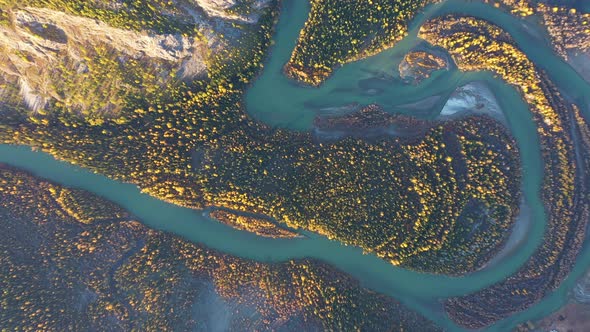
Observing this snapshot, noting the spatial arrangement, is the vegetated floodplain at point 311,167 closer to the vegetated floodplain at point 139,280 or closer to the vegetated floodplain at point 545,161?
the vegetated floodplain at point 545,161

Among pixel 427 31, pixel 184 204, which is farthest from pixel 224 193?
pixel 427 31

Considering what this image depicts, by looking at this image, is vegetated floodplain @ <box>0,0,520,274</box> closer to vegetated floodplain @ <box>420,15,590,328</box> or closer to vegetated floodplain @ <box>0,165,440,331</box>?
vegetated floodplain @ <box>420,15,590,328</box>

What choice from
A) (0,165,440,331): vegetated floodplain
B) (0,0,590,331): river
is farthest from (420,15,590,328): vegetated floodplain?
(0,165,440,331): vegetated floodplain

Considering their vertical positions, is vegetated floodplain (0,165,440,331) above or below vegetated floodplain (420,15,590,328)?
below

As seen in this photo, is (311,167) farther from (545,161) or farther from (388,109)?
(545,161)

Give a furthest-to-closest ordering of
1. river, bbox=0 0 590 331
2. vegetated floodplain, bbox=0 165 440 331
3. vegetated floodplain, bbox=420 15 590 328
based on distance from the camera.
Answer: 1. river, bbox=0 0 590 331
2. vegetated floodplain, bbox=420 15 590 328
3. vegetated floodplain, bbox=0 165 440 331

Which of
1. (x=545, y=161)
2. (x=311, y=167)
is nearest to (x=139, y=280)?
(x=311, y=167)
